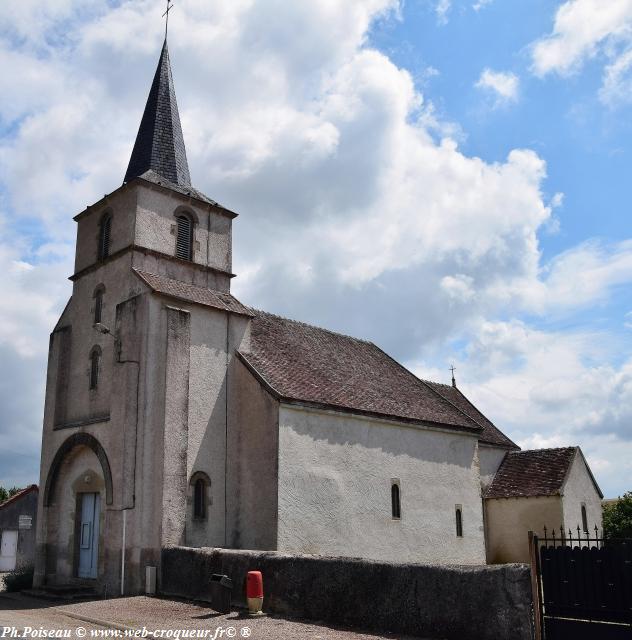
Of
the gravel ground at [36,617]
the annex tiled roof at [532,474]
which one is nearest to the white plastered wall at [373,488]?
the annex tiled roof at [532,474]

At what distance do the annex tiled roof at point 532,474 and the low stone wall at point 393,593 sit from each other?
16.7m

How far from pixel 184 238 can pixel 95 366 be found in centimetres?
512

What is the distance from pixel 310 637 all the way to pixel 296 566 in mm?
2455

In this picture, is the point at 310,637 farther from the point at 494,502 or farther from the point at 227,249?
the point at 494,502

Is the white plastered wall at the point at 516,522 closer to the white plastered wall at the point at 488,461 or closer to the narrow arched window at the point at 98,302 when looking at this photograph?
the white plastered wall at the point at 488,461

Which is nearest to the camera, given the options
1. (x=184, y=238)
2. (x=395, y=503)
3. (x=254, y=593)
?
(x=254, y=593)

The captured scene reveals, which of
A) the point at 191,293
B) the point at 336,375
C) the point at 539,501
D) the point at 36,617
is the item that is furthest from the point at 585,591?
the point at 539,501

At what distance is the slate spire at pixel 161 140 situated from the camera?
24.4 metres

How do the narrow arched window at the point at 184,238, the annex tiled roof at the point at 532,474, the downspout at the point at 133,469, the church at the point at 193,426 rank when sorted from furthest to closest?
the annex tiled roof at the point at 532,474 < the narrow arched window at the point at 184,238 < the church at the point at 193,426 < the downspout at the point at 133,469

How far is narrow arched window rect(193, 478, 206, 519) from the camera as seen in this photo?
19.8 metres

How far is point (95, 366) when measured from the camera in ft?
72.5

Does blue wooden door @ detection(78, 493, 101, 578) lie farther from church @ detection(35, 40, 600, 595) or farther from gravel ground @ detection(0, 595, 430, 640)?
gravel ground @ detection(0, 595, 430, 640)

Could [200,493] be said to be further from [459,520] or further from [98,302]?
[459,520]

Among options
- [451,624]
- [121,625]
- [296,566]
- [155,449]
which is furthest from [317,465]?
[451,624]
